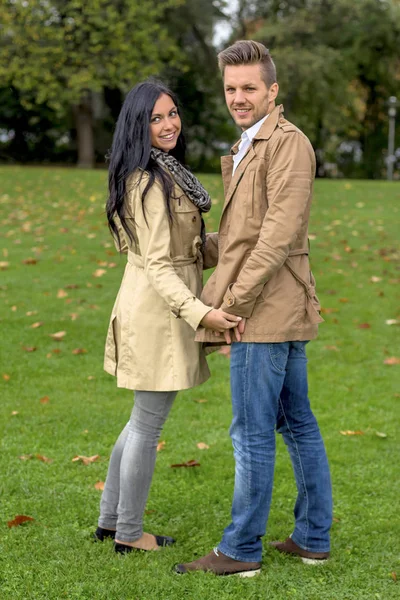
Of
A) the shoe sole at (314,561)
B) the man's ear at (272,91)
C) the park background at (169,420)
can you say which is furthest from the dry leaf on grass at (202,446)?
the man's ear at (272,91)

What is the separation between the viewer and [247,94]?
3080 mm

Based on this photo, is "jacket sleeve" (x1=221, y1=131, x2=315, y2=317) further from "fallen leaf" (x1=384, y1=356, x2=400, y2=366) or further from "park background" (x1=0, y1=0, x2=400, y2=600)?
"fallen leaf" (x1=384, y1=356, x2=400, y2=366)

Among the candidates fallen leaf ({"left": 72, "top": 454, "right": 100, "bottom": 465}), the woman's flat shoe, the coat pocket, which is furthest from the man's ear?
fallen leaf ({"left": 72, "top": 454, "right": 100, "bottom": 465})

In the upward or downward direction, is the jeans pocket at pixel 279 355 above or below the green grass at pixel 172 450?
above

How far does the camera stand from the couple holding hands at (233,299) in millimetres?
3041

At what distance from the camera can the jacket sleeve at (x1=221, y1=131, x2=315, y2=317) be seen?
9.73 ft

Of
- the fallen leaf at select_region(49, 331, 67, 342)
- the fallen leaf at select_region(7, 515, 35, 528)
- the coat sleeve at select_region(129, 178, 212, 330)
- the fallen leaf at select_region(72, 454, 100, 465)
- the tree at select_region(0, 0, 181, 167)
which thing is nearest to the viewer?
the coat sleeve at select_region(129, 178, 212, 330)

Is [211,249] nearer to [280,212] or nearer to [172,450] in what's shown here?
[280,212]

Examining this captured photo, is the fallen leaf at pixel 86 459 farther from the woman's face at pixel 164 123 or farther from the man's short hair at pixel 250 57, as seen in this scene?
the man's short hair at pixel 250 57

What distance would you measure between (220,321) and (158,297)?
0.39 metres

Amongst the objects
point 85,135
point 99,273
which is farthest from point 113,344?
point 85,135

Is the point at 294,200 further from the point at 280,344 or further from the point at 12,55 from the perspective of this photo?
Result: the point at 12,55

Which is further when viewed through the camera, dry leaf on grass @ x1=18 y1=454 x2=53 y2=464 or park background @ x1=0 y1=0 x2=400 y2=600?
dry leaf on grass @ x1=18 y1=454 x2=53 y2=464

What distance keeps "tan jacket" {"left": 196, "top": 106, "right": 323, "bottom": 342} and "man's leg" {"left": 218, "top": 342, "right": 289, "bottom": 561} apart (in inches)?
3.4
